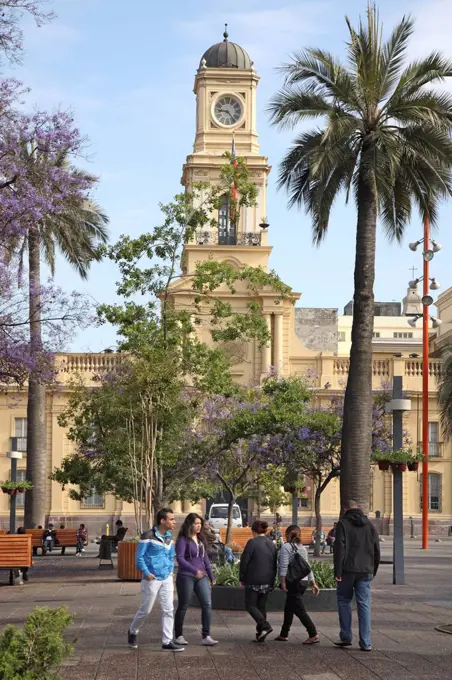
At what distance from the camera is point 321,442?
3919 centimetres

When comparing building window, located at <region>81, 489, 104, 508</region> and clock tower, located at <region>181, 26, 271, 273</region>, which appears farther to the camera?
clock tower, located at <region>181, 26, 271, 273</region>

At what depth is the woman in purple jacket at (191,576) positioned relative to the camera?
14.1 m

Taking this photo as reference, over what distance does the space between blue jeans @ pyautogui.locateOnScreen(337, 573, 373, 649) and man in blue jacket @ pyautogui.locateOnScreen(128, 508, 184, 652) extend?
1760mm

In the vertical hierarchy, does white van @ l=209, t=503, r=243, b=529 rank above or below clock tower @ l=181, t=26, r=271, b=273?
below

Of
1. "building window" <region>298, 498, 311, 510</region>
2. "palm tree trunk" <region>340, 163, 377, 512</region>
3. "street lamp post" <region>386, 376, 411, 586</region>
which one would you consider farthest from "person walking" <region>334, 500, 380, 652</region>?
"building window" <region>298, 498, 311, 510</region>

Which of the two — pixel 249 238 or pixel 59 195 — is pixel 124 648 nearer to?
pixel 59 195

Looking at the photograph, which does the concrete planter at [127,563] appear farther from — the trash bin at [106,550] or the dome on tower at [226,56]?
the dome on tower at [226,56]

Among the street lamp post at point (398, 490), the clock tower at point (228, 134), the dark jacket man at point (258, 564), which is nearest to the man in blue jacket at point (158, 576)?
the dark jacket man at point (258, 564)

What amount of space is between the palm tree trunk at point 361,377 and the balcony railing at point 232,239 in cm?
3958

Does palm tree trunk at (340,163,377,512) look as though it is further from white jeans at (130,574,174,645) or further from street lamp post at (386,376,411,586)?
white jeans at (130,574,174,645)

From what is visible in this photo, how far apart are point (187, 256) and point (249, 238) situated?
340 centimetres

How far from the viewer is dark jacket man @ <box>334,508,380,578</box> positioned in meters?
13.9

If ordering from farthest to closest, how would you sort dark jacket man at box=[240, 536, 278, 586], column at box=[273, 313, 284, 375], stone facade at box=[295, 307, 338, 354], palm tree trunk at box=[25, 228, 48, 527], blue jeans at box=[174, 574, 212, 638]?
stone facade at box=[295, 307, 338, 354]
column at box=[273, 313, 284, 375]
palm tree trunk at box=[25, 228, 48, 527]
dark jacket man at box=[240, 536, 278, 586]
blue jeans at box=[174, 574, 212, 638]

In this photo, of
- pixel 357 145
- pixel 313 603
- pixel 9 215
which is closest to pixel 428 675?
pixel 313 603
